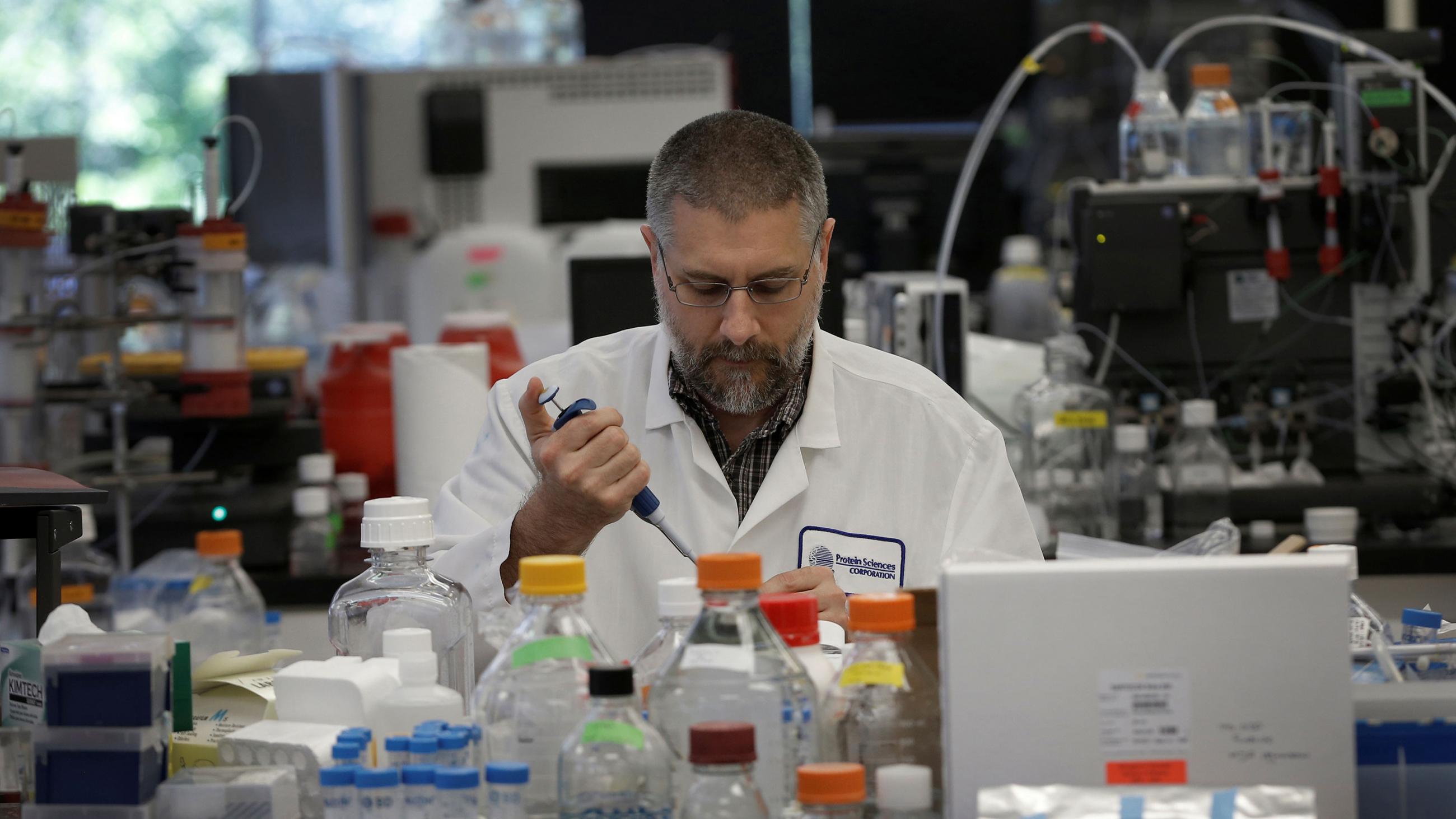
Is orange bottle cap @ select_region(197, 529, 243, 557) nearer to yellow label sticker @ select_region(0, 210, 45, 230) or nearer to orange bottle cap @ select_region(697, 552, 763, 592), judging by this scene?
yellow label sticker @ select_region(0, 210, 45, 230)

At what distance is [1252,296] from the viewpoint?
307 centimetres

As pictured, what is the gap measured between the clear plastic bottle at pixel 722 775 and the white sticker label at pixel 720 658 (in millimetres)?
70

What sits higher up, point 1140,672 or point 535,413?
point 535,413

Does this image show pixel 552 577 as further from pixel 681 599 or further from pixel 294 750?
pixel 294 750

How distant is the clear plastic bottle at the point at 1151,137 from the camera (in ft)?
10.3

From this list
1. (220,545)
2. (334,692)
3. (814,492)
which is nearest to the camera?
(334,692)

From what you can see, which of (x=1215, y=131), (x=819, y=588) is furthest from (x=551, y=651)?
(x=1215, y=131)

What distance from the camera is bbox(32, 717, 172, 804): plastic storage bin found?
3.40 ft

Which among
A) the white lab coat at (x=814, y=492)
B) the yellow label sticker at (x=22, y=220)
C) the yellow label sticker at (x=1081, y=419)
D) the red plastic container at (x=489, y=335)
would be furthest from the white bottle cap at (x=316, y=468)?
the yellow label sticker at (x=1081, y=419)

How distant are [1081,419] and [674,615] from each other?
6.67 ft

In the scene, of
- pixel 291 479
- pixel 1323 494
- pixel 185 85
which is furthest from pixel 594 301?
pixel 185 85

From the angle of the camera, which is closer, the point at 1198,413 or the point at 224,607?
the point at 224,607

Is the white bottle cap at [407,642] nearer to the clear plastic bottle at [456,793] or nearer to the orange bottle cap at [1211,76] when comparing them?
the clear plastic bottle at [456,793]

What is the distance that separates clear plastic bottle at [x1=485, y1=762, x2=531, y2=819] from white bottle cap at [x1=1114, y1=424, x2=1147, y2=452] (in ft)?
7.18
